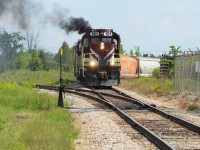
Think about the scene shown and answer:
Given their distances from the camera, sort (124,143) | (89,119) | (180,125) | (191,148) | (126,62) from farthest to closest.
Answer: (126,62) < (89,119) < (180,125) < (124,143) < (191,148)

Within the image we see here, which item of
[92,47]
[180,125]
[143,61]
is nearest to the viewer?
[180,125]

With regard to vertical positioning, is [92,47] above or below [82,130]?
above

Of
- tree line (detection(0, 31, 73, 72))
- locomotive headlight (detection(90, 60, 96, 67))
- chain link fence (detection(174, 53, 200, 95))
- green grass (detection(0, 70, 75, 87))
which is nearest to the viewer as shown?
chain link fence (detection(174, 53, 200, 95))

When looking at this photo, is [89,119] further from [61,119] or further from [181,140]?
[181,140]

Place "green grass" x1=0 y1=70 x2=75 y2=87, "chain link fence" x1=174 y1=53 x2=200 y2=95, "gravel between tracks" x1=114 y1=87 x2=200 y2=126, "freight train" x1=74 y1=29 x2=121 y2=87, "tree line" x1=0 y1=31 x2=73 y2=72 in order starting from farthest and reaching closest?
"tree line" x1=0 y1=31 x2=73 y2=72 < "green grass" x1=0 y1=70 x2=75 y2=87 < "freight train" x1=74 y1=29 x2=121 y2=87 < "chain link fence" x1=174 y1=53 x2=200 y2=95 < "gravel between tracks" x1=114 y1=87 x2=200 y2=126

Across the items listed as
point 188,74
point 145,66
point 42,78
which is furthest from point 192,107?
point 42,78

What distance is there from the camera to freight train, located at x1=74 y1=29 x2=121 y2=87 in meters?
27.3

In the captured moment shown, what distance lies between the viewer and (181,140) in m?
9.50

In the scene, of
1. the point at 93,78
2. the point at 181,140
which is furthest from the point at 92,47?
the point at 181,140

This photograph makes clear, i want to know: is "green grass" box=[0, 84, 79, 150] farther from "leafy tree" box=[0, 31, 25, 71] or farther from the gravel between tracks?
"leafy tree" box=[0, 31, 25, 71]

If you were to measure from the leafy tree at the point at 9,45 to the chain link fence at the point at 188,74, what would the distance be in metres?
106

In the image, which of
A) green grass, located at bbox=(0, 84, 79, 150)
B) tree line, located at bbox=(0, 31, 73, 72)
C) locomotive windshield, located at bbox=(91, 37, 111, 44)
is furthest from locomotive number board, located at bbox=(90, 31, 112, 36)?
tree line, located at bbox=(0, 31, 73, 72)

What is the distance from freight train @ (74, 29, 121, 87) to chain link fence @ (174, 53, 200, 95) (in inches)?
192

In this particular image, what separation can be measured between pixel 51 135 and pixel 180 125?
455 centimetres
